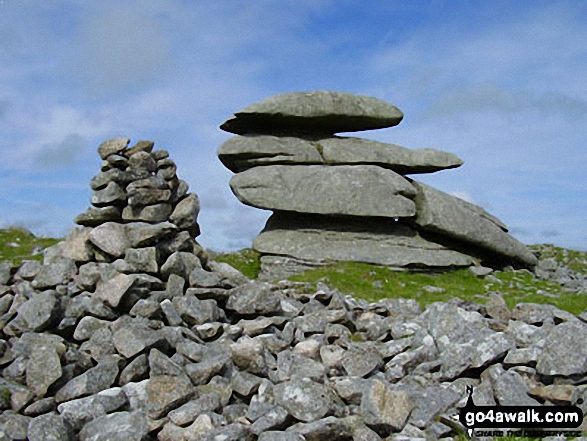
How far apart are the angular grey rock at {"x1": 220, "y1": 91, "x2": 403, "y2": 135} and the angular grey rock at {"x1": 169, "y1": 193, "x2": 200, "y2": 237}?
13202 mm

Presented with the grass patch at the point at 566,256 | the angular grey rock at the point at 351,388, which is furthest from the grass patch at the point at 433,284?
the angular grey rock at the point at 351,388

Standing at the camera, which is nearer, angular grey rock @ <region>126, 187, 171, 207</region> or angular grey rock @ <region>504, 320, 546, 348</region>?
angular grey rock @ <region>504, 320, 546, 348</region>

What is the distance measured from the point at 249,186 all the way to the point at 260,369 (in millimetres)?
17721

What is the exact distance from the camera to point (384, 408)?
9164mm

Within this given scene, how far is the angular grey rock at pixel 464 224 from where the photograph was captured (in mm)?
27359

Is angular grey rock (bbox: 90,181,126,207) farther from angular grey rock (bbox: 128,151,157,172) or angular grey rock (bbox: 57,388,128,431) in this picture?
angular grey rock (bbox: 57,388,128,431)

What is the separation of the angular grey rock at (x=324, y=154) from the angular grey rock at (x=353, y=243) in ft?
9.52

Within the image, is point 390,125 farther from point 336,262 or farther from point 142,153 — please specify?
point 142,153

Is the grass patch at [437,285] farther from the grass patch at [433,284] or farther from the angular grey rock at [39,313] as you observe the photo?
the angular grey rock at [39,313]

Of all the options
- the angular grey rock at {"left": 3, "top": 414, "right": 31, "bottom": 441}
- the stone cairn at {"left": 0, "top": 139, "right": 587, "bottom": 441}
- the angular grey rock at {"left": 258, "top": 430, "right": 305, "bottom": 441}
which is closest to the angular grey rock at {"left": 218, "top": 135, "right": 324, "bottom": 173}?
the stone cairn at {"left": 0, "top": 139, "right": 587, "bottom": 441}

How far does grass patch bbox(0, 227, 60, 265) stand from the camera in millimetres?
20666

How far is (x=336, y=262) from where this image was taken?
2530 centimetres

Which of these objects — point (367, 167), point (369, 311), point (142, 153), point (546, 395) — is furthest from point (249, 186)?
point (546, 395)

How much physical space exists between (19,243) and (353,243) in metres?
14.0
